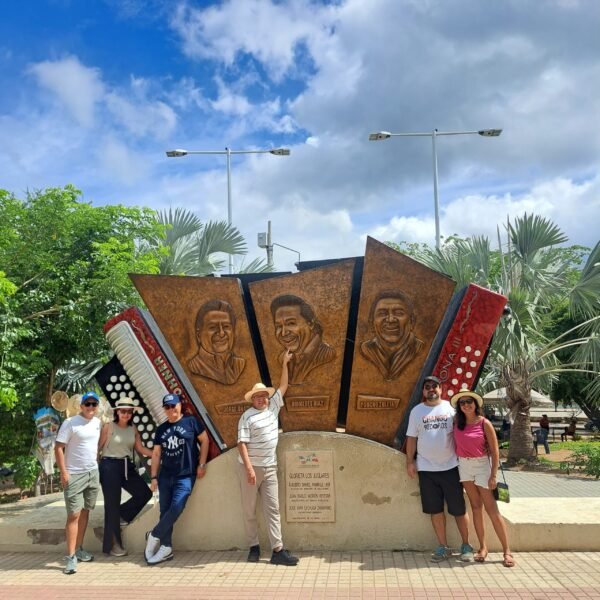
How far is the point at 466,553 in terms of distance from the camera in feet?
18.5

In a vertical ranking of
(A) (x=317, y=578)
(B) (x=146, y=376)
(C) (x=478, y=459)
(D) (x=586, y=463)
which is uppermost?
(B) (x=146, y=376)

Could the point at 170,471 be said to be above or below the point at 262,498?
above

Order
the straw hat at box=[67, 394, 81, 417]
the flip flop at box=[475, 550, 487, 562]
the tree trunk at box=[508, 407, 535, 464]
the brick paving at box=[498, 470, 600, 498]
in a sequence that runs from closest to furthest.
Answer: the flip flop at box=[475, 550, 487, 562] < the straw hat at box=[67, 394, 81, 417] < the brick paving at box=[498, 470, 600, 498] < the tree trunk at box=[508, 407, 535, 464]

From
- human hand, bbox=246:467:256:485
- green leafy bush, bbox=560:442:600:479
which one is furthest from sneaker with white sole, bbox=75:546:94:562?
green leafy bush, bbox=560:442:600:479

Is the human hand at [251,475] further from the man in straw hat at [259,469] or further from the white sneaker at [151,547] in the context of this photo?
the white sneaker at [151,547]

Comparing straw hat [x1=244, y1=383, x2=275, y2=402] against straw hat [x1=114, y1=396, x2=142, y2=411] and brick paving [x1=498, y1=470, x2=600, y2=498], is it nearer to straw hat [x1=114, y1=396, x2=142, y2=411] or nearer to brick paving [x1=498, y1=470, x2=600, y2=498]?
straw hat [x1=114, y1=396, x2=142, y2=411]

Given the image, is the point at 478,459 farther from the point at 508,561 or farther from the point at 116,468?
the point at 116,468

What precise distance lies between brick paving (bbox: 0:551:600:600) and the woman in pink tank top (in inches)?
13.2

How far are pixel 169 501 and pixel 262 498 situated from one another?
944 mm

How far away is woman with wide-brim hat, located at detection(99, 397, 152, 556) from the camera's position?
623 centimetres

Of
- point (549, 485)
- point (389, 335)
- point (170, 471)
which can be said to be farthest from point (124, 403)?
point (549, 485)

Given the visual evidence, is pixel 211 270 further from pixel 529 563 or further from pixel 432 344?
pixel 529 563

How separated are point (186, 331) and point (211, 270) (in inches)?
302

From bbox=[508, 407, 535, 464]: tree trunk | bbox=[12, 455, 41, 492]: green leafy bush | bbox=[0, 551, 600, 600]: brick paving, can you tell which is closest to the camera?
bbox=[0, 551, 600, 600]: brick paving
